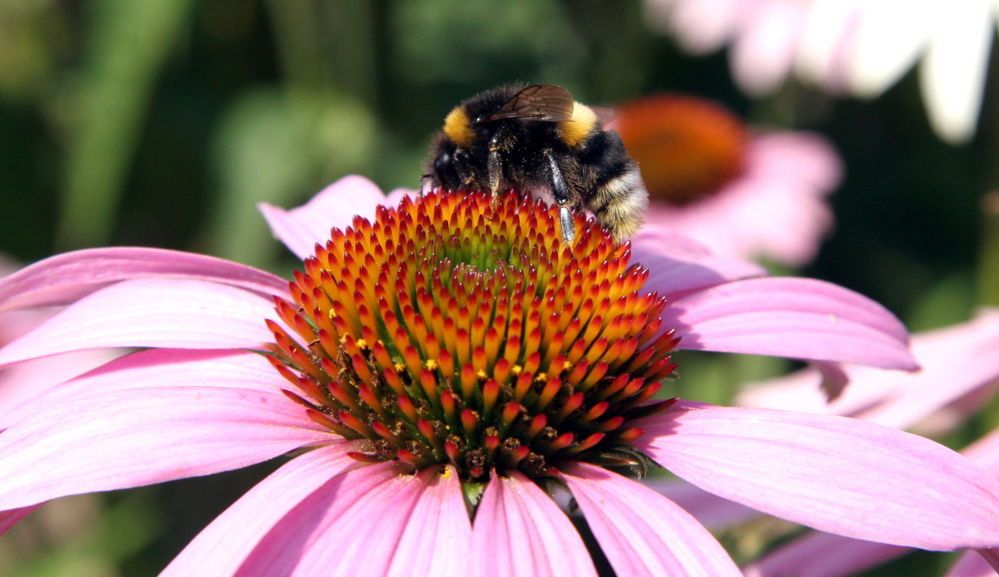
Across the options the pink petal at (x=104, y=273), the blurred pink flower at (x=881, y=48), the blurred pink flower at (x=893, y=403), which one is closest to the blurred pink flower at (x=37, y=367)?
the pink petal at (x=104, y=273)

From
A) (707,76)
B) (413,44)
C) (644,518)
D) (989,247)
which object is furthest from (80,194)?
(707,76)

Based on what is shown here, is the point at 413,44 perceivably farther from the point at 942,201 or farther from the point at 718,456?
the point at 718,456

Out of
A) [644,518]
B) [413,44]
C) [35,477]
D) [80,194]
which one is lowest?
[644,518]

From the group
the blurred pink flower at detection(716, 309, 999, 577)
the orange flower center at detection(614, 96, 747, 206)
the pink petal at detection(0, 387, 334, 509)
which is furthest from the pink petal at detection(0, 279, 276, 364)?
the orange flower center at detection(614, 96, 747, 206)

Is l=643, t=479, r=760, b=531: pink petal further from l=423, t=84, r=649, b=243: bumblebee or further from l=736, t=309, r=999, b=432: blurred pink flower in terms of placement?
l=423, t=84, r=649, b=243: bumblebee

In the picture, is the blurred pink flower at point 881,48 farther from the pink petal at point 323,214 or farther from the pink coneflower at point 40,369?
the pink coneflower at point 40,369

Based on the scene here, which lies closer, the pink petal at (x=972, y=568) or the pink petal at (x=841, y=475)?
the pink petal at (x=841, y=475)

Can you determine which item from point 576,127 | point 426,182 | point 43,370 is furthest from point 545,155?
point 43,370
